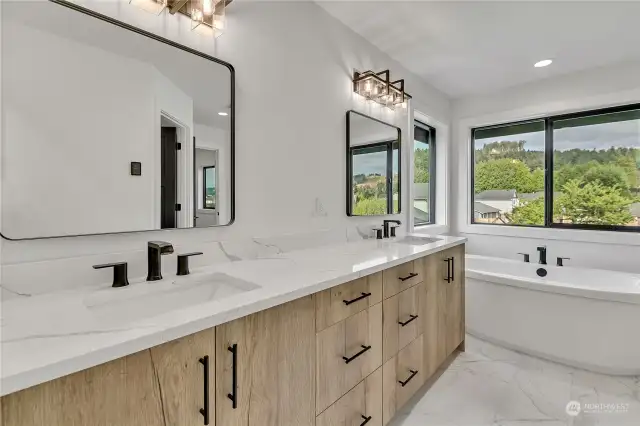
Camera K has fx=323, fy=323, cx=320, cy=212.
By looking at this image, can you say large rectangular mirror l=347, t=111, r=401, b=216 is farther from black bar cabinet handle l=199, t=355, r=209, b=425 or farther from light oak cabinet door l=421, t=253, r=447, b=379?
black bar cabinet handle l=199, t=355, r=209, b=425

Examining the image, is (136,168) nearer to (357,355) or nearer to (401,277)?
(357,355)

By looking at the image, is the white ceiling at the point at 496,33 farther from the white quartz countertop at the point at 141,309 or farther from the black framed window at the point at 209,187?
the white quartz countertop at the point at 141,309

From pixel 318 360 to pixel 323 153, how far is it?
1.27 metres

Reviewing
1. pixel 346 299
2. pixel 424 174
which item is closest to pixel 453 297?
pixel 346 299

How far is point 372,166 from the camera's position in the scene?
250cm

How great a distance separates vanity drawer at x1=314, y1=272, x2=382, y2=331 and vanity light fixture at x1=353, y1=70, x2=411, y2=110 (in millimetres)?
1468

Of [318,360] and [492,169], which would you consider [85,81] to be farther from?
[492,169]

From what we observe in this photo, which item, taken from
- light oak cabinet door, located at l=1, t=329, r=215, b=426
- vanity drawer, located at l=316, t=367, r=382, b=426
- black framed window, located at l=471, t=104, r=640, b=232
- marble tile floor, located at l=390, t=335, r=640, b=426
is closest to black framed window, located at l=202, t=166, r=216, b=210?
light oak cabinet door, located at l=1, t=329, r=215, b=426

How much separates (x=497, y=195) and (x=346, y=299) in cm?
304

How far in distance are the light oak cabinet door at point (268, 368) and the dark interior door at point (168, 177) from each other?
613 mm

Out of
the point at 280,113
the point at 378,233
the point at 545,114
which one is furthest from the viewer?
the point at 545,114

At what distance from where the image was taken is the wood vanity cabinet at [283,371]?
27.0 inches

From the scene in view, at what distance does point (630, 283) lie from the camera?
8.35ft

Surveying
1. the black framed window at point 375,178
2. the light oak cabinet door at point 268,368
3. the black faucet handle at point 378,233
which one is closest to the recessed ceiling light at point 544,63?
Answer: the black framed window at point 375,178
